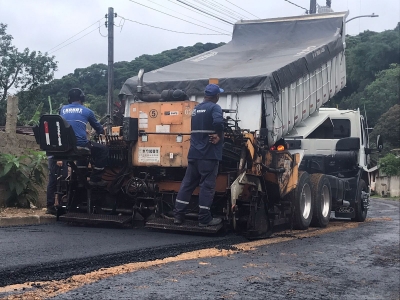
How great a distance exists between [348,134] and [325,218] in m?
2.62

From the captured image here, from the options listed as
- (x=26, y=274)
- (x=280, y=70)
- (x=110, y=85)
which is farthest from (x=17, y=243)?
(x=110, y=85)

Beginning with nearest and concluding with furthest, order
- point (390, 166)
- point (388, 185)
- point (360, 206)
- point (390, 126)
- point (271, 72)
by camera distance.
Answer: point (271, 72)
point (360, 206)
point (390, 166)
point (388, 185)
point (390, 126)

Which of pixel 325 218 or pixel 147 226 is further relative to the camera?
pixel 325 218

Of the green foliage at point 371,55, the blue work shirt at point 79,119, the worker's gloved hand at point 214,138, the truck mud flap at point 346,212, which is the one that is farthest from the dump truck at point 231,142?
the green foliage at point 371,55

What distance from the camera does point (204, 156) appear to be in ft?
23.6

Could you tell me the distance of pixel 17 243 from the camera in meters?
5.87

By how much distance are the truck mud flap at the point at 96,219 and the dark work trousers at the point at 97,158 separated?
0.53 metres

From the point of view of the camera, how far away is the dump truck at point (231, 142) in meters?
7.60

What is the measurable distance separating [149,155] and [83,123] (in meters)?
0.97

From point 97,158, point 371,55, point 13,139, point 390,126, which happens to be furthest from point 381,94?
point 97,158

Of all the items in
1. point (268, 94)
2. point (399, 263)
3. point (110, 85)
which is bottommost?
point (399, 263)

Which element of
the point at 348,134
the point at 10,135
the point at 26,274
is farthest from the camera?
the point at 348,134

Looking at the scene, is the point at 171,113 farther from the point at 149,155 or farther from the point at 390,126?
the point at 390,126

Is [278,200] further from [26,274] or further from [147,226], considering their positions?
[26,274]
